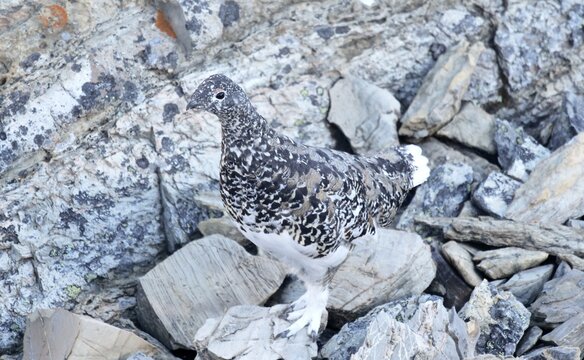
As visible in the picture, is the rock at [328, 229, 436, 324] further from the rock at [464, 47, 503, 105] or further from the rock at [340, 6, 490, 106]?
the rock at [464, 47, 503, 105]

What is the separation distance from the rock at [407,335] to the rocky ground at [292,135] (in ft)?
0.06

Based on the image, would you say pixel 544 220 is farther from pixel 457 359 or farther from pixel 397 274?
pixel 457 359

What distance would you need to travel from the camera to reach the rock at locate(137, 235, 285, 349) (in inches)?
243

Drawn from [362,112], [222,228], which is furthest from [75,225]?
[362,112]

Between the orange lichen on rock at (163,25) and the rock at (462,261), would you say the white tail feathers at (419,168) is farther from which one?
the orange lichen on rock at (163,25)

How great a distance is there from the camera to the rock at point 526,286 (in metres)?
5.97

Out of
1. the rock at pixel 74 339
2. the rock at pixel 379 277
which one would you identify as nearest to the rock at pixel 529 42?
the rock at pixel 379 277

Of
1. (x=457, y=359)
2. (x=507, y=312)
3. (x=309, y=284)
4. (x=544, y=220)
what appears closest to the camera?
(x=457, y=359)

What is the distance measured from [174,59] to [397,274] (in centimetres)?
237

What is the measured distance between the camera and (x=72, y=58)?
6.68 meters

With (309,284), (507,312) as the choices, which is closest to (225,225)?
(309,284)

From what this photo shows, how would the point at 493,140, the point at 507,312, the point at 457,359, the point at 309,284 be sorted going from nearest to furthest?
the point at 457,359, the point at 507,312, the point at 309,284, the point at 493,140

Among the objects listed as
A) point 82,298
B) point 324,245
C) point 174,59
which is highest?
point 174,59

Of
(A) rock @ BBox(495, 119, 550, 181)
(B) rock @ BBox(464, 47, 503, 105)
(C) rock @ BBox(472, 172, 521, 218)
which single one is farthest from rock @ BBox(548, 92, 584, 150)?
(C) rock @ BBox(472, 172, 521, 218)
